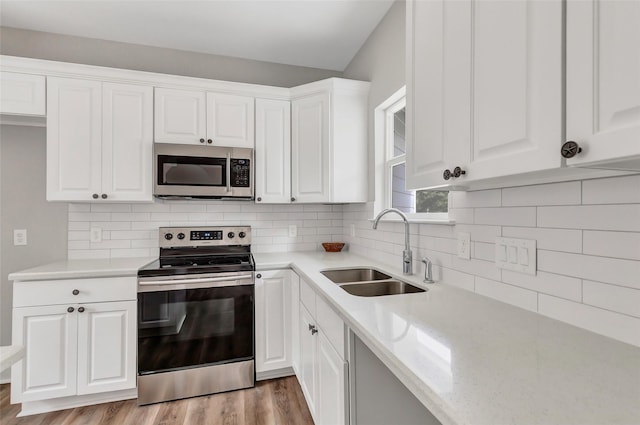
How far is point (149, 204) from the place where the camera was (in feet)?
8.35

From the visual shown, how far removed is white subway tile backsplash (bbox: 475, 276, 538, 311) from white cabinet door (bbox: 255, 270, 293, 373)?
132cm

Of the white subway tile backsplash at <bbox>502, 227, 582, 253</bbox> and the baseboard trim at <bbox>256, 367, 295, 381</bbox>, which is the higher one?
the white subway tile backsplash at <bbox>502, 227, 582, 253</bbox>

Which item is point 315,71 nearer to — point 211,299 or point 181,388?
point 211,299

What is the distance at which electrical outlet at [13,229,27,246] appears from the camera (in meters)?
2.32

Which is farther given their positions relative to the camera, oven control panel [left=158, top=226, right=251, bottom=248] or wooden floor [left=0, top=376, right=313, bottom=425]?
oven control panel [left=158, top=226, right=251, bottom=248]

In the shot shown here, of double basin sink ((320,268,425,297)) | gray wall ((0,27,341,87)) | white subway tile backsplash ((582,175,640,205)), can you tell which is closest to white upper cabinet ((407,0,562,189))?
white subway tile backsplash ((582,175,640,205))

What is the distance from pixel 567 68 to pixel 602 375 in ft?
2.22

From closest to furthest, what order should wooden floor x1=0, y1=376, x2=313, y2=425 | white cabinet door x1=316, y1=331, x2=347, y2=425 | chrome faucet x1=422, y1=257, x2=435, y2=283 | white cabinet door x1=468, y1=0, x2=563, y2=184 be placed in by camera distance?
1. white cabinet door x1=468, y1=0, x2=563, y2=184
2. white cabinet door x1=316, y1=331, x2=347, y2=425
3. chrome faucet x1=422, y1=257, x2=435, y2=283
4. wooden floor x1=0, y1=376, x2=313, y2=425

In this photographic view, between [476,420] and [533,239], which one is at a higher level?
[533,239]

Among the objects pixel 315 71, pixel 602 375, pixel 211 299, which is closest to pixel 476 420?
pixel 602 375

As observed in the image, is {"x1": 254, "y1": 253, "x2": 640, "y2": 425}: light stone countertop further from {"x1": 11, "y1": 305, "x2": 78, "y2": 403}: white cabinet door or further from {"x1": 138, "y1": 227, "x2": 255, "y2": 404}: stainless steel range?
{"x1": 11, "y1": 305, "x2": 78, "y2": 403}: white cabinet door

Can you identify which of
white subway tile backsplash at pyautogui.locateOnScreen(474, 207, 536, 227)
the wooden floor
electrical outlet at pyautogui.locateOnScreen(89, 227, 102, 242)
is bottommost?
the wooden floor

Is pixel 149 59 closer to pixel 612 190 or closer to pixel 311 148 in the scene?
pixel 311 148

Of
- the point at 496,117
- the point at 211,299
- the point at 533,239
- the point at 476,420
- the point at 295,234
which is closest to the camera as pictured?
the point at 476,420
